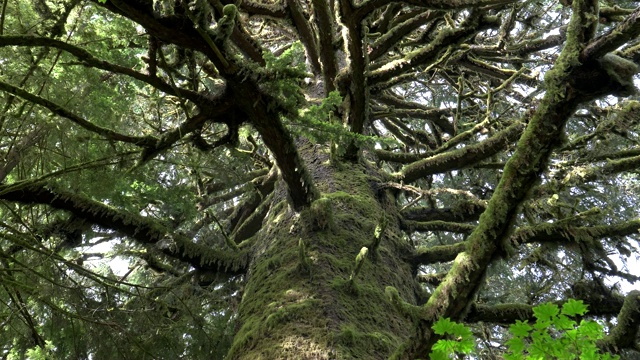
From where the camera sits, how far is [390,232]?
13.3 ft

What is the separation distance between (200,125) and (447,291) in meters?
1.95

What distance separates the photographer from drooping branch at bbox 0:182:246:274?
359 cm

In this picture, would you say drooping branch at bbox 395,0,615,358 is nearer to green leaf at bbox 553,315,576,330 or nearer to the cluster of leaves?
the cluster of leaves

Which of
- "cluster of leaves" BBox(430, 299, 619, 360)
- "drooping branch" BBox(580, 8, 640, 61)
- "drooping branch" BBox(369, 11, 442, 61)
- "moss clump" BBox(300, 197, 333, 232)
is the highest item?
"drooping branch" BBox(369, 11, 442, 61)

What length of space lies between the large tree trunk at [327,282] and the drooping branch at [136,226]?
365 millimetres

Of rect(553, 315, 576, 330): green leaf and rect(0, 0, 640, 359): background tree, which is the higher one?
rect(0, 0, 640, 359): background tree

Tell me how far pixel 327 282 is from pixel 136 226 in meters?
1.78

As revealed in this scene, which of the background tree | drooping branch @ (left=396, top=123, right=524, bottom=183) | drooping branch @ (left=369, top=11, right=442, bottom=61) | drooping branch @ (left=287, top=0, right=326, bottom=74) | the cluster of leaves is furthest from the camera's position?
drooping branch @ (left=287, top=0, right=326, bottom=74)

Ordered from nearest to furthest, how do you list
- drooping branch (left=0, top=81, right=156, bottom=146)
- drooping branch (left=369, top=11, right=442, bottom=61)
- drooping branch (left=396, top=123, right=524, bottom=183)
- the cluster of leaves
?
the cluster of leaves, drooping branch (left=0, top=81, right=156, bottom=146), drooping branch (left=396, top=123, right=524, bottom=183), drooping branch (left=369, top=11, right=442, bottom=61)

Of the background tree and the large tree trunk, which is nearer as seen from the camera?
the background tree

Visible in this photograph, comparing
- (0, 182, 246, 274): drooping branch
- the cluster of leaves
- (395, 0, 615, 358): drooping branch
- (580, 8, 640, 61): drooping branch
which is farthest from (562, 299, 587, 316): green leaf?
(0, 182, 246, 274): drooping branch

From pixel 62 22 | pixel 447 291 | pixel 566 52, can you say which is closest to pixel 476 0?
pixel 566 52

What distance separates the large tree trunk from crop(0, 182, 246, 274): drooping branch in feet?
1.20

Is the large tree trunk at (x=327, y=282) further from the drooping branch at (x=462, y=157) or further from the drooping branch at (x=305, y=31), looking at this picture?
the drooping branch at (x=305, y=31)
